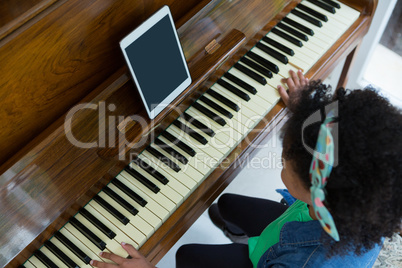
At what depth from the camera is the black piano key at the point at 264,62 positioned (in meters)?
1.95

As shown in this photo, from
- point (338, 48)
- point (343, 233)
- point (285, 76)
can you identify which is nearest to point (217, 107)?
point (285, 76)

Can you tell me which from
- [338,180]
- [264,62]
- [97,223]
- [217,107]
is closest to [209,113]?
[217,107]

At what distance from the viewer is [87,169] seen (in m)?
1.54

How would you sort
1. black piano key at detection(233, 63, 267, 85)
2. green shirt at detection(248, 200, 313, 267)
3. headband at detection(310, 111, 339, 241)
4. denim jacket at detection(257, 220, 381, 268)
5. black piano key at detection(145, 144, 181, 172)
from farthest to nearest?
1. black piano key at detection(233, 63, 267, 85)
2. black piano key at detection(145, 144, 181, 172)
3. green shirt at detection(248, 200, 313, 267)
4. denim jacket at detection(257, 220, 381, 268)
5. headband at detection(310, 111, 339, 241)

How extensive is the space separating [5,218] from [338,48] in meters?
1.59

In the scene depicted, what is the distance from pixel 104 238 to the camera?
1555 mm

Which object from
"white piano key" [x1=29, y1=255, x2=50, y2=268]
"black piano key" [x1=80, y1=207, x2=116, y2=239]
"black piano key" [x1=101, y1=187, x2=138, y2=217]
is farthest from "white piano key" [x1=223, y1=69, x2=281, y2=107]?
"white piano key" [x1=29, y1=255, x2=50, y2=268]

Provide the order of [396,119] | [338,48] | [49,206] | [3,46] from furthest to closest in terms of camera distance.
Result: 1. [338,48]
2. [49,206]
3. [3,46]
4. [396,119]

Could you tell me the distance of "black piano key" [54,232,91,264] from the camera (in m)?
1.51

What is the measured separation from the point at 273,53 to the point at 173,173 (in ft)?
2.45

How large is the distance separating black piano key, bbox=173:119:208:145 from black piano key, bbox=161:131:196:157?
5 centimetres

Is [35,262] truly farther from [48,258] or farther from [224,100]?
[224,100]

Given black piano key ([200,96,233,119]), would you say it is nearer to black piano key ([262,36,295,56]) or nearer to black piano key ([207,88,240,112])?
black piano key ([207,88,240,112])

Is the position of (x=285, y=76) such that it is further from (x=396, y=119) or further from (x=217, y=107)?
(x=396, y=119)
